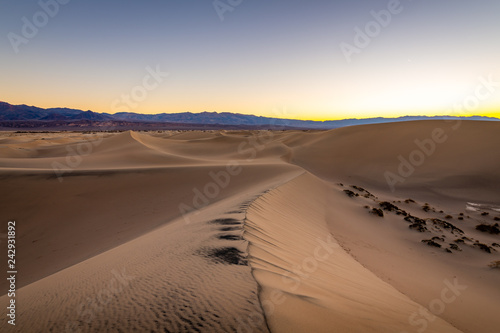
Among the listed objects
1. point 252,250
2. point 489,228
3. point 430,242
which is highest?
point 252,250

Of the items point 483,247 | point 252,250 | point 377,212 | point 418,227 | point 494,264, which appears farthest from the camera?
point 377,212

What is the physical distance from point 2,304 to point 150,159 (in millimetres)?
13417

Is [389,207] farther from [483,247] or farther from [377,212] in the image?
[483,247]

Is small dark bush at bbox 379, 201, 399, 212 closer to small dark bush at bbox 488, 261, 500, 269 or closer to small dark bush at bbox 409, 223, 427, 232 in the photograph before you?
small dark bush at bbox 409, 223, 427, 232

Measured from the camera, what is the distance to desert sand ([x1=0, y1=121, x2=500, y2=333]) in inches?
78.1

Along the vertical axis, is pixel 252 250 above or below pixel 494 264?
above

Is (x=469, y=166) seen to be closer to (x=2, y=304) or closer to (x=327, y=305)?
(x=327, y=305)

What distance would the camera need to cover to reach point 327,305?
2215mm

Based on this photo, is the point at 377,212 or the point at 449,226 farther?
the point at 377,212

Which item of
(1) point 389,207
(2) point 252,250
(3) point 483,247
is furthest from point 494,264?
(2) point 252,250

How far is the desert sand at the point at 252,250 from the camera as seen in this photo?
198cm

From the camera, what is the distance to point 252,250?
3088 millimetres

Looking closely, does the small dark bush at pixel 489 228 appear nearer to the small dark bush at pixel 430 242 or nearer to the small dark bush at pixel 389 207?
the small dark bush at pixel 389 207

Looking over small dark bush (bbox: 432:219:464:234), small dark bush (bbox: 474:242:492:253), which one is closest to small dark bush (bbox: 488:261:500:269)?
small dark bush (bbox: 474:242:492:253)
